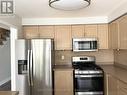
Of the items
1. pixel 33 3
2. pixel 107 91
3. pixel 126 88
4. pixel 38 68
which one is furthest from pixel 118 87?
pixel 33 3

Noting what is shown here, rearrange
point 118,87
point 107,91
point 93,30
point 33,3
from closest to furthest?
point 118,87 → point 33,3 → point 107,91 → point 93,30

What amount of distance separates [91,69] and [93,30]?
1.14 m

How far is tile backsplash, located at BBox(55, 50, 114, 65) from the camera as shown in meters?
5.16

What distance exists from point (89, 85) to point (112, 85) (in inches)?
36.9

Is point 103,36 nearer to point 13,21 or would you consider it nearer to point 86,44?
point 86,44

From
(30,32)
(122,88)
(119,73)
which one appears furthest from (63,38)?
(122,88)

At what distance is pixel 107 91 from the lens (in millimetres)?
3945

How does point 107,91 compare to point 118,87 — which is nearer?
point 118,87

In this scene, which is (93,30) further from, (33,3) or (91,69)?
(33,3)

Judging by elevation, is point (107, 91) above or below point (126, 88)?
below

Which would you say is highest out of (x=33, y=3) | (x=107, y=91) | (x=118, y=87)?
(x=33, y=3)

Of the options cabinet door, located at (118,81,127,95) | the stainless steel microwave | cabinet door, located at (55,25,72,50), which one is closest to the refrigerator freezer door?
cabinet door, located at (55,25,72,50)

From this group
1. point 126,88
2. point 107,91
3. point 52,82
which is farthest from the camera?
point 52,82

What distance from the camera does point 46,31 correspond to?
495cm
